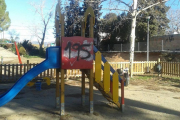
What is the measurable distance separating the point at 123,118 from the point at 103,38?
32931 millimetres

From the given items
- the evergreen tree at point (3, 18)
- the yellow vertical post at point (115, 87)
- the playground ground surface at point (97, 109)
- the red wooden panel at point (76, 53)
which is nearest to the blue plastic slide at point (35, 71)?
the red wooden panel at point (76, 53)

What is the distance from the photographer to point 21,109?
21.5ft

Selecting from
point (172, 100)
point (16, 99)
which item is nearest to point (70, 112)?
point (16, 99)

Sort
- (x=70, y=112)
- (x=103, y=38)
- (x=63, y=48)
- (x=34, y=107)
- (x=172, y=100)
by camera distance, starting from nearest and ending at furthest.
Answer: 1. (x=63, y=48)
2. (x=70, y=112)
3. (x=34, y=107)
4. (x=172, y=100)
5. (x=103, y=38)

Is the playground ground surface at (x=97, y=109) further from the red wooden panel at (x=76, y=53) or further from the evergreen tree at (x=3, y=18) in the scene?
the evergreen tree at (x=3, y=18)

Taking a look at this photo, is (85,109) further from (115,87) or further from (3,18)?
(3,18)

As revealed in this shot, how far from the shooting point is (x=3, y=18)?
178 feet

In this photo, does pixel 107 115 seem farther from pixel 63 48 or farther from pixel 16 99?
pixel 16 99

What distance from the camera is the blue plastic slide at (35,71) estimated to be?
5.33 metres

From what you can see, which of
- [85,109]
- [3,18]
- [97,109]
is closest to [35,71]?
[85,109]

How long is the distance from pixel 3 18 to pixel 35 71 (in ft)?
180

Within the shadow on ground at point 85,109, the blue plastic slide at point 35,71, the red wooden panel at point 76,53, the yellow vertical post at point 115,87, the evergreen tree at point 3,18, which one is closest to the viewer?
the blue plastic slide at point 35,71

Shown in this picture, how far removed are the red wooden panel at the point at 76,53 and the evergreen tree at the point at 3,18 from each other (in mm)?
51942

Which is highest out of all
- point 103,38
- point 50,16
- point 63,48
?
point 50,16
